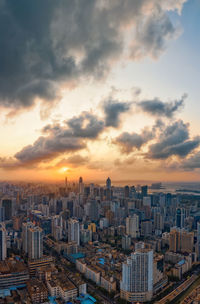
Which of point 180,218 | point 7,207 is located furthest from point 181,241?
point 7,207

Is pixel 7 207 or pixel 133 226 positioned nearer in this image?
pixel 133 226

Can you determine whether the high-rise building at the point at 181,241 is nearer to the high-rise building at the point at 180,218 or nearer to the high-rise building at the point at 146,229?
the high-rise building at the point at 146,229

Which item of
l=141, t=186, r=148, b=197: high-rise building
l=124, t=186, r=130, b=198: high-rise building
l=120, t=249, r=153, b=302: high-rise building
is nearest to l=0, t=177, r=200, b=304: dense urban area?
l=120, t=249, r=153, b=302: high-rise building

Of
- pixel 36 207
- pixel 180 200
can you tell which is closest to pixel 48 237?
pixel 36 207

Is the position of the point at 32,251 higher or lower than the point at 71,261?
higher

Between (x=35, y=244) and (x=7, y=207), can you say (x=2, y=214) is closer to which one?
(x=7, y=207)

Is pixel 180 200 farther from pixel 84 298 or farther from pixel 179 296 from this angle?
pixel 84 298

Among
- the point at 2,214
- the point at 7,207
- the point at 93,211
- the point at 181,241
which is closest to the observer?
the point at 181,241

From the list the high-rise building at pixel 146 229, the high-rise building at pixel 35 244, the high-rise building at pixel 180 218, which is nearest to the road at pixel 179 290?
the high-rise building at pixel 35 244

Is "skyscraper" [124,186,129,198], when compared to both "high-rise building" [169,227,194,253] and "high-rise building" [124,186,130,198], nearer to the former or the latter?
"high-rise building" [124,186,130,198]
